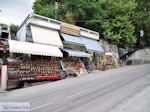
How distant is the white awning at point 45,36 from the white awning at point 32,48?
758mm

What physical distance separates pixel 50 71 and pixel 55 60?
7.83 ft

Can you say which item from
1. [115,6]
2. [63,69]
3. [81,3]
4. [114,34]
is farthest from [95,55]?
[115,6]

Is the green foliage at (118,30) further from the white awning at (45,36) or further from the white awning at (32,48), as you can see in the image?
the white awning at (32,48)

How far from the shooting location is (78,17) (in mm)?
24312

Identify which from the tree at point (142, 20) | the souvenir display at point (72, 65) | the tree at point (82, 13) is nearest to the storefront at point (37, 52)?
the souvenir display at point (72, 65)

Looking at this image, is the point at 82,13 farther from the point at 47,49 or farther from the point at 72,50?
the point at 47,49

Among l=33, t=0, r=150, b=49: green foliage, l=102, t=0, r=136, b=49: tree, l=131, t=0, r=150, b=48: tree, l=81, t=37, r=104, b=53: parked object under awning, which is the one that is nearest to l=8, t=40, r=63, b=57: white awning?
l=81, t=37, r=104, b=53: parked object under awning

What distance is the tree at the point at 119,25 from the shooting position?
23600 mm

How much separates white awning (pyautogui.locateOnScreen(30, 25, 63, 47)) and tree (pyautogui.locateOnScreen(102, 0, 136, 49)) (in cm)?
1144

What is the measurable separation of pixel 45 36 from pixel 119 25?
1526 cm

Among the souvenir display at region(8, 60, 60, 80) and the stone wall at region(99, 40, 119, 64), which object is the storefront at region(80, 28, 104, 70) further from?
the souvenir display at region(8, 60, 60, 80)

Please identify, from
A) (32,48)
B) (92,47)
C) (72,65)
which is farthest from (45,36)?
(92,47)

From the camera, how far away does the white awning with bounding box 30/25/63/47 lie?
14.5m

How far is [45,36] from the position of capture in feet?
50.6
